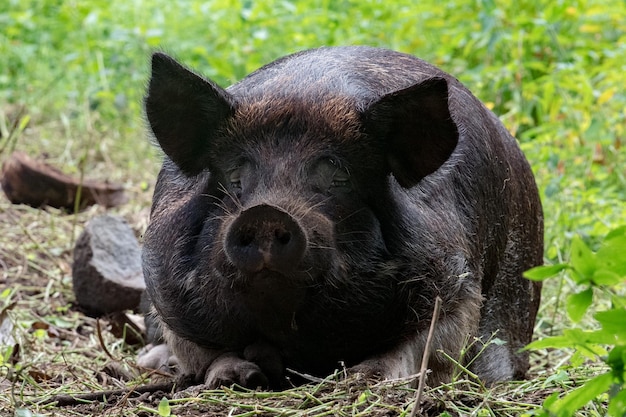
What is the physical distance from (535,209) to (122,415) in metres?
3.17

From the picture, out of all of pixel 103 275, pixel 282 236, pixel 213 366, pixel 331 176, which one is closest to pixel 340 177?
pixel 331 176

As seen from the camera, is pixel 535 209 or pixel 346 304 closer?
pixel 346 304

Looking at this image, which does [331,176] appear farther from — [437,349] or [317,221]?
[437,349]

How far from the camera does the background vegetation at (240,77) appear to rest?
6133mm

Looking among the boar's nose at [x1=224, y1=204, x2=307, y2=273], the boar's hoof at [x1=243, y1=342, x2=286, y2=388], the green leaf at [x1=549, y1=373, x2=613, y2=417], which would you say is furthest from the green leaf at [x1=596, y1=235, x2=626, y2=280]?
the boar's hoof at [x1=243, y1=342, x2=286, y2=388]

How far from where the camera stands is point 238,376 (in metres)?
4.65

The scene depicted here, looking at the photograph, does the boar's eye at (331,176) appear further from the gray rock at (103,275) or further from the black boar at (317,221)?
the gray rock at (103,275)

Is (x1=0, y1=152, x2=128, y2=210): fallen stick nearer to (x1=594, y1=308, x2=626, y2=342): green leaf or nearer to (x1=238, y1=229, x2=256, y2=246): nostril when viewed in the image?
(x1=238, y1=229, x2=256, y2=246): nostril

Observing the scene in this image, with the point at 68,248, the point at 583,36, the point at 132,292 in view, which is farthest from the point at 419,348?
the point at 583,36

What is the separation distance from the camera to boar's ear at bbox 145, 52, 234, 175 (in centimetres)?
475

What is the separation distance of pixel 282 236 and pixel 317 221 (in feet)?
1.24

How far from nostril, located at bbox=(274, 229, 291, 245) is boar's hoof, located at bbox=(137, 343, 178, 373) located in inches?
84.7

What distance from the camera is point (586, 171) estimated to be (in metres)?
8.76

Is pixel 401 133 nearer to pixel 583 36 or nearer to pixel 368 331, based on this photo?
pixel 368 331
